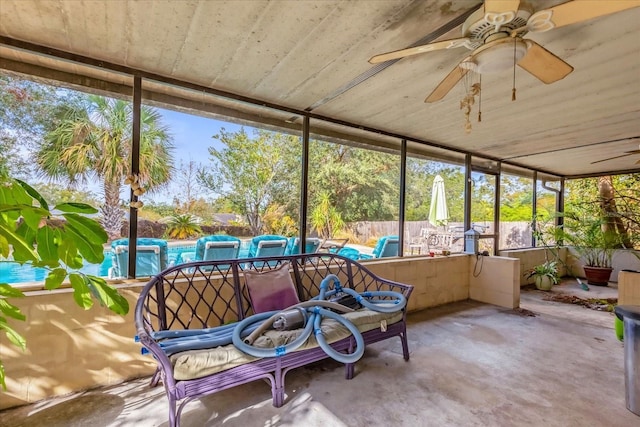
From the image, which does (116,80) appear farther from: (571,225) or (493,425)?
(571,225)

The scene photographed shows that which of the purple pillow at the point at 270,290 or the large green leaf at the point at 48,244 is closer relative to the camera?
the large green leaf at the point at 48,244

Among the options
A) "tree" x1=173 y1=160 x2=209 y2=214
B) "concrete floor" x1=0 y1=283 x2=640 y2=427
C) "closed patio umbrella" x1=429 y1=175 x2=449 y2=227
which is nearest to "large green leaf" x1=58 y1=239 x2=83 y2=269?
"concrete floor" x1=0 y1=283 x2=640 y2=427

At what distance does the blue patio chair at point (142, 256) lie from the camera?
8.77 ft

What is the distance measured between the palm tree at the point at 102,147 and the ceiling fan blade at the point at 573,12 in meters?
2.75

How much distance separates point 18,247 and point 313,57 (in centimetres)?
200

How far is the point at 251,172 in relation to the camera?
537 centimetres

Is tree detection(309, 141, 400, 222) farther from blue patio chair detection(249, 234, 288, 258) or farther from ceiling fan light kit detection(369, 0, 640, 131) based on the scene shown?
ceiling fan light kit detection(369, 0, 640, 131)

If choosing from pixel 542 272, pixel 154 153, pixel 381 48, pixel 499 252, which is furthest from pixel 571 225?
pixel 154 153

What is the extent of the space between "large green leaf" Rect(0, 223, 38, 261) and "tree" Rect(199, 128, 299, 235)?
3.15 metres

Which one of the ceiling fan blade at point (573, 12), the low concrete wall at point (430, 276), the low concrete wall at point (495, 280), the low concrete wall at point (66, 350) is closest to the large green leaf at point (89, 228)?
the low concrete wall at point (66, 350)

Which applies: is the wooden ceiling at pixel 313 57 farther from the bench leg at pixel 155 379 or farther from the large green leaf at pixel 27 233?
the bench leg at pixel 155 379

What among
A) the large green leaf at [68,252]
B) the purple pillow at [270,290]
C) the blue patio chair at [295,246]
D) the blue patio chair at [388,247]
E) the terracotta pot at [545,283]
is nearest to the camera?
the large green leaf at [68,252]

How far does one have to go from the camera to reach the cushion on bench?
5.53 feet

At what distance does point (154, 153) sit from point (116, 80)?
1.10 m
